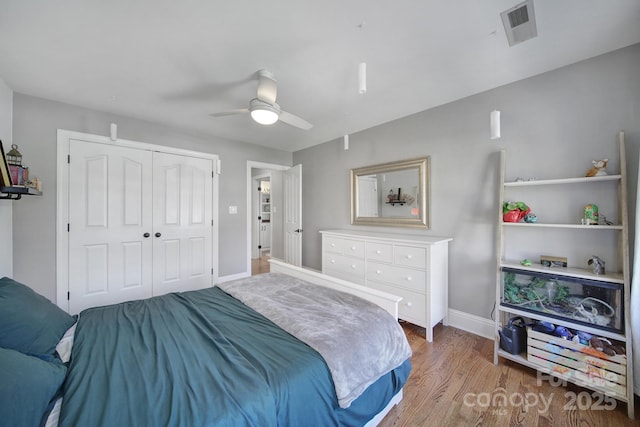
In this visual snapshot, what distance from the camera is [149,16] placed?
4.97ft

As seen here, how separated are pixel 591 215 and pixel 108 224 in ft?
15.2

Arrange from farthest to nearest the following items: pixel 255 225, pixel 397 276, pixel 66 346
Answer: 1. pixel 255 225
2. pixel 397 276
3. pixel 66 346

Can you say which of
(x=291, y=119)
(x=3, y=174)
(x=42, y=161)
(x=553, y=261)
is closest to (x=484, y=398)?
(x=553, y=261)

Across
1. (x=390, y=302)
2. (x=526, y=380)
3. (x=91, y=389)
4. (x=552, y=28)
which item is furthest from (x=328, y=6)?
(x=526, y=380)

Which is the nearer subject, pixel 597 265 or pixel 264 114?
pixel 597 265

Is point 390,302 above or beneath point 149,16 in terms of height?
beneath

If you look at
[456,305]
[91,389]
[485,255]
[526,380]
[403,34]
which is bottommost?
[526,380]

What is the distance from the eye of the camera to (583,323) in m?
1.71

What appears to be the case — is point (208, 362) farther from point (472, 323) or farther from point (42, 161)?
point (42, 161)

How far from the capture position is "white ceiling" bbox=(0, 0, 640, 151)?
148 centimetres

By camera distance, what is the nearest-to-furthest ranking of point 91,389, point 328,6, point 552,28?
point 91,389, point 328,6, point 552,28

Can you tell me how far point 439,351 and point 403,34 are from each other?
258 centimetres

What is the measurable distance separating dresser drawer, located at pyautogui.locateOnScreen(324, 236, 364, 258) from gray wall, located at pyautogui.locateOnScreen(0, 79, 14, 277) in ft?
10.5

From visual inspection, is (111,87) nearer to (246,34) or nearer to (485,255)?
(246,34)
